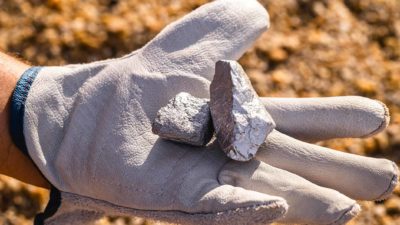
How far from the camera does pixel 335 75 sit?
264 centimetres

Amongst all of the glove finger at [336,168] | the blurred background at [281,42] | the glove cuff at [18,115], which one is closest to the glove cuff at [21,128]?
the glove cuff at [18,115]

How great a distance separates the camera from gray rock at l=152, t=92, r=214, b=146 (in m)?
1.59

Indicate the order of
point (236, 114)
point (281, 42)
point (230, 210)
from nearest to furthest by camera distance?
point (230, 210) → point (236, 114) → point (281, 42)

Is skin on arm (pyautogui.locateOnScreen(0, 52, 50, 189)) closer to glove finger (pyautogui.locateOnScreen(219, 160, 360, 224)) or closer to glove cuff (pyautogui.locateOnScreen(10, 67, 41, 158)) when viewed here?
glove cuff (pyautogui.locateOnScreen(10, 67, 41, 158))

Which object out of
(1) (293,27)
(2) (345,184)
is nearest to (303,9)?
(1) (293,27)

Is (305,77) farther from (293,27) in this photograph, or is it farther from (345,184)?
(345,184)

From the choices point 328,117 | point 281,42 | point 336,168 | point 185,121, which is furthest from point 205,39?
point 281,42

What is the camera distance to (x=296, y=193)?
1.52m

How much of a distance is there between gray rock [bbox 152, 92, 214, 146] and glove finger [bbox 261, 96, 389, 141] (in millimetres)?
207

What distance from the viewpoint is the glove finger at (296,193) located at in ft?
4.91

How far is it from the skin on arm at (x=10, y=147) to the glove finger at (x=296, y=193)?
0.55 metres

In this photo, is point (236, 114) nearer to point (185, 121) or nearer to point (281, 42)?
point (185, 121)

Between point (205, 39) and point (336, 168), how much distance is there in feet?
1.67

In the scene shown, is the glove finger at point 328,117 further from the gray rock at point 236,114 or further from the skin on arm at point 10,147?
the skin on arm at point 10,147
